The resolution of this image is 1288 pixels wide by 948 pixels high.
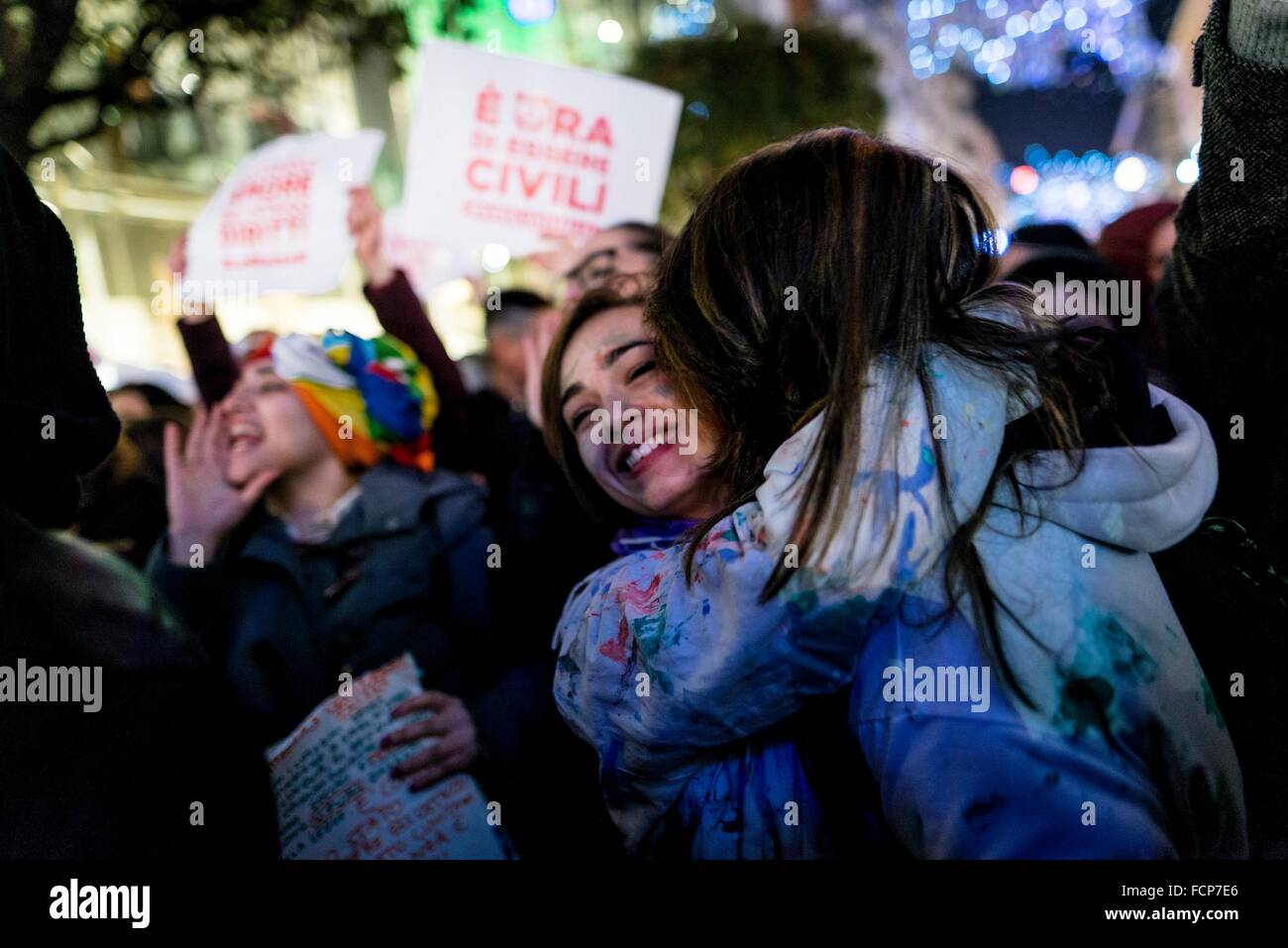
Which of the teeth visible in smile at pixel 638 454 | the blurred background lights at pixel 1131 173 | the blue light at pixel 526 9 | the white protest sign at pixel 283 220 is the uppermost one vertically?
the blurred background lights at pixel 1131 173

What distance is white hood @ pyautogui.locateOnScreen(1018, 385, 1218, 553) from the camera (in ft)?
3.72

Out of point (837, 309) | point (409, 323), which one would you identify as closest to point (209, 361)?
point (409, 323)

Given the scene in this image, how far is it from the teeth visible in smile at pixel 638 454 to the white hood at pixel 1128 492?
27.9 inches

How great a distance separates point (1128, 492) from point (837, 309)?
413 millimetres

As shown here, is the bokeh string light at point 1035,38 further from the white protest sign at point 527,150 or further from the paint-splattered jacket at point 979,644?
the paint-splattered jacket at point 979,644

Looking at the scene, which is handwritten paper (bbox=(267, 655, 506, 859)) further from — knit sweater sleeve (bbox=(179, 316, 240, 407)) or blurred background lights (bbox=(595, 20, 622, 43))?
blurred background lights (bbox=(595, 20, 622, 43))

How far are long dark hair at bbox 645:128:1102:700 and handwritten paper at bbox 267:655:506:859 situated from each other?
1.00 metres

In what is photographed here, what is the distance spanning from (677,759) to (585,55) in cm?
2241

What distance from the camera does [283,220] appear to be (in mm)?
3273

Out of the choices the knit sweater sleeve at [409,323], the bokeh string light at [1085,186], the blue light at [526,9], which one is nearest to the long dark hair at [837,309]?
the knit sweater sleeve at [409,323]

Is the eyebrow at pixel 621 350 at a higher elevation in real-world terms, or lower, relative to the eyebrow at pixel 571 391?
higher

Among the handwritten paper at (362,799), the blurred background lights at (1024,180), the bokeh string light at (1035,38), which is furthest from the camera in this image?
the blurred background lights at (1024,180)

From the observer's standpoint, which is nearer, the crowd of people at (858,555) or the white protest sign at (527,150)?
the crowd of people at (858,555)

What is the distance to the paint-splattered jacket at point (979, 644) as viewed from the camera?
112cm
